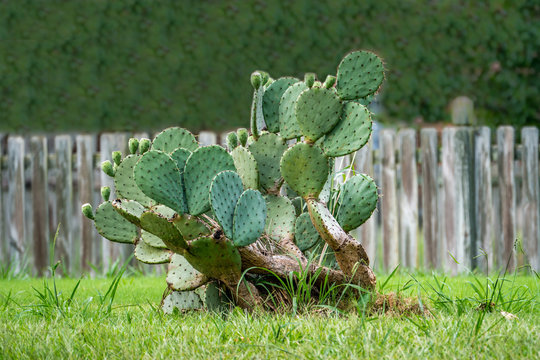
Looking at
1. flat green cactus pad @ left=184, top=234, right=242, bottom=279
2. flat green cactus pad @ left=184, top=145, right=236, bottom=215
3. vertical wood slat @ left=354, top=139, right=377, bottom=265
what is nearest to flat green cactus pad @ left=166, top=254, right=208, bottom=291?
flat green cactus pad @ left=184, top=234, right=242, bottom=279

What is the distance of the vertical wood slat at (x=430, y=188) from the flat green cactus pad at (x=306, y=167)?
2.73 metres

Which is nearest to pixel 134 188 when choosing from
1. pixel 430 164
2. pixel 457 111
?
pixel 430 164

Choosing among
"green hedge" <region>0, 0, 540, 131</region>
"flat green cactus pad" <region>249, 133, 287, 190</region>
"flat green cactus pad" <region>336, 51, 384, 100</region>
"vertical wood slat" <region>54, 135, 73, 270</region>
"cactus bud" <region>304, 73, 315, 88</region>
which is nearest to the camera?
"cactus bud" <region>304, 73, 315, 88</region>

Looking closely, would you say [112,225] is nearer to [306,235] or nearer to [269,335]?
[306,235]

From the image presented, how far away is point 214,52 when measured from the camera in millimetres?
7473

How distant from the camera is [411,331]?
2.55 meters

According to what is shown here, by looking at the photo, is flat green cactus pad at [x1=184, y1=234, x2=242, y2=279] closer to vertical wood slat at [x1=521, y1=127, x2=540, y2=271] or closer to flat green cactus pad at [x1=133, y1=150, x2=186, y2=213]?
flat green cactus pad at [x1=133, y1=150, x2=186, y2=213]

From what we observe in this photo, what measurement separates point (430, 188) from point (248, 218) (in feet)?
10.0

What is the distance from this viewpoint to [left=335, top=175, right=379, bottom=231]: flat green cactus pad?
3.19m

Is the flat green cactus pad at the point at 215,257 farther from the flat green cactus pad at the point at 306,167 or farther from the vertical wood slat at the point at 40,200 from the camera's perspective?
the vertical wood slat at the point at 40,200

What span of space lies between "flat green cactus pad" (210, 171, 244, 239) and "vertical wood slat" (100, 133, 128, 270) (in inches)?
113

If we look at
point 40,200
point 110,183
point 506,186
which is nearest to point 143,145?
point 110,183

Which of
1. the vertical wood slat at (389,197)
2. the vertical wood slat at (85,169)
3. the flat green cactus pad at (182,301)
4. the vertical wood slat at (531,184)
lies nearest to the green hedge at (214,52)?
the vertical wood slat at (531,184)

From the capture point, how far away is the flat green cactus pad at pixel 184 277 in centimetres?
307
